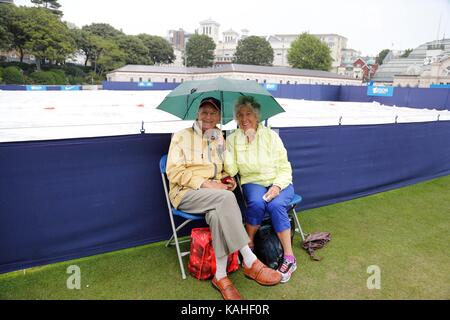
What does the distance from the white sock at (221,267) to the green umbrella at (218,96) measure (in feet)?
4.56

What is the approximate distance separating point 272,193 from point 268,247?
1.57 ft

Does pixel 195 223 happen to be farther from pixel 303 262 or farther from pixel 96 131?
pixel 96 131

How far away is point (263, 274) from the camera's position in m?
2.75

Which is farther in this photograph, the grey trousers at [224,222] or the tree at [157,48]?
the tree at [157,48]

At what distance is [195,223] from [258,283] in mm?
1093

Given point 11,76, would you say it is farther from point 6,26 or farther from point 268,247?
point 268,247

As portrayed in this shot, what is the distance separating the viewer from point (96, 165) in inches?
118

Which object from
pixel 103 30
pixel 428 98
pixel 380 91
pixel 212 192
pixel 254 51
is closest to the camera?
pixel 212 192

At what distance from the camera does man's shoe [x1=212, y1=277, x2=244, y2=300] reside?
253 centimetres

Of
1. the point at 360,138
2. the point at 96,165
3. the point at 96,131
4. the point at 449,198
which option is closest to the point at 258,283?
the point at 96,165

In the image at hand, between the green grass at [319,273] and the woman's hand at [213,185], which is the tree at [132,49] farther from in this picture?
the woman's hand at [213,185]

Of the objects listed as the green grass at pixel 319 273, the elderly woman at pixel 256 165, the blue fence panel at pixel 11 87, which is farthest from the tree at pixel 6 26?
the elderly woman at pixel 256 165

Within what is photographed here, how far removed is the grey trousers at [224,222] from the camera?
2.57 m

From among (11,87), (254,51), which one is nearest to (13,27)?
(11,87)
